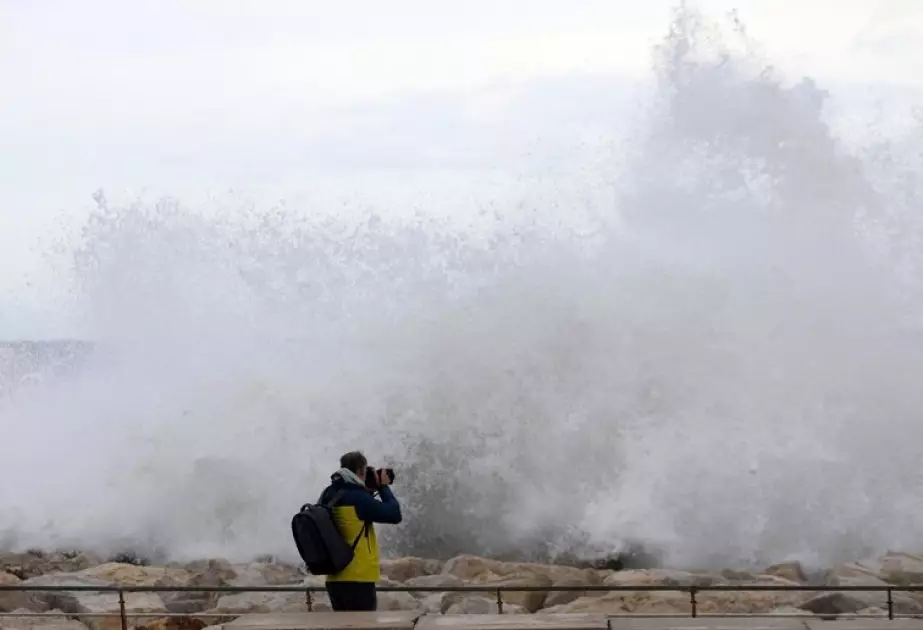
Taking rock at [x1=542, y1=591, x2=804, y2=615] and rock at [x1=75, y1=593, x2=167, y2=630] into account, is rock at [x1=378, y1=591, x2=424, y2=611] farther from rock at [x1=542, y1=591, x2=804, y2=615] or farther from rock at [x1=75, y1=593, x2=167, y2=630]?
rock at [x1=75, y1=593, x2=167, y2=630]

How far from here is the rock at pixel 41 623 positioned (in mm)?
6324

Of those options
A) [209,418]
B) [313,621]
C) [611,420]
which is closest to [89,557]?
[209,418]

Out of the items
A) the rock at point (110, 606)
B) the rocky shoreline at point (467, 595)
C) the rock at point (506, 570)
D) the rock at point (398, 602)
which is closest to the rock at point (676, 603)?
the rocky shoreline at point (467, 595)

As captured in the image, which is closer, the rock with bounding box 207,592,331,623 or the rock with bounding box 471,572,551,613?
the rock with bounding box 207,592,331,623

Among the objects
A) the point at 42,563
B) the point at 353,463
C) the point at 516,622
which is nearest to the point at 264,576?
the point at 42,563

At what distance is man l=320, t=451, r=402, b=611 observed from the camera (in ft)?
16.0

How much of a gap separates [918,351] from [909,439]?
1.29 meters

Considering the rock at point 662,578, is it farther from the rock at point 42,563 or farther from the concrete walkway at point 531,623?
the rock at point 42,563

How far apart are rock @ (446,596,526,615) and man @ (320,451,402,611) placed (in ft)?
4.59

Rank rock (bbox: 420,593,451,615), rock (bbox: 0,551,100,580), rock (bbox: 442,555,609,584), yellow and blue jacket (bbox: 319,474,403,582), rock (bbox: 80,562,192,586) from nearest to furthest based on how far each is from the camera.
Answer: yellow and blue jacket (bbox: 319,474,403,582) < rock (bbox: 420,593,451,615) < rock (bbox: 442,555,609,584) < rock (bbox: 80,562,192,586) < rock (bbox: 0,551,100,580)

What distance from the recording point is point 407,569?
863 centimetres

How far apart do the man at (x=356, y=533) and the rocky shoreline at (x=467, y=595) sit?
694 mm

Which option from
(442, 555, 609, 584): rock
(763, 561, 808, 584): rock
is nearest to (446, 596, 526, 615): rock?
(442, 555, 609, 584): rock

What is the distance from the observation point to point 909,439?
11.1 meters
